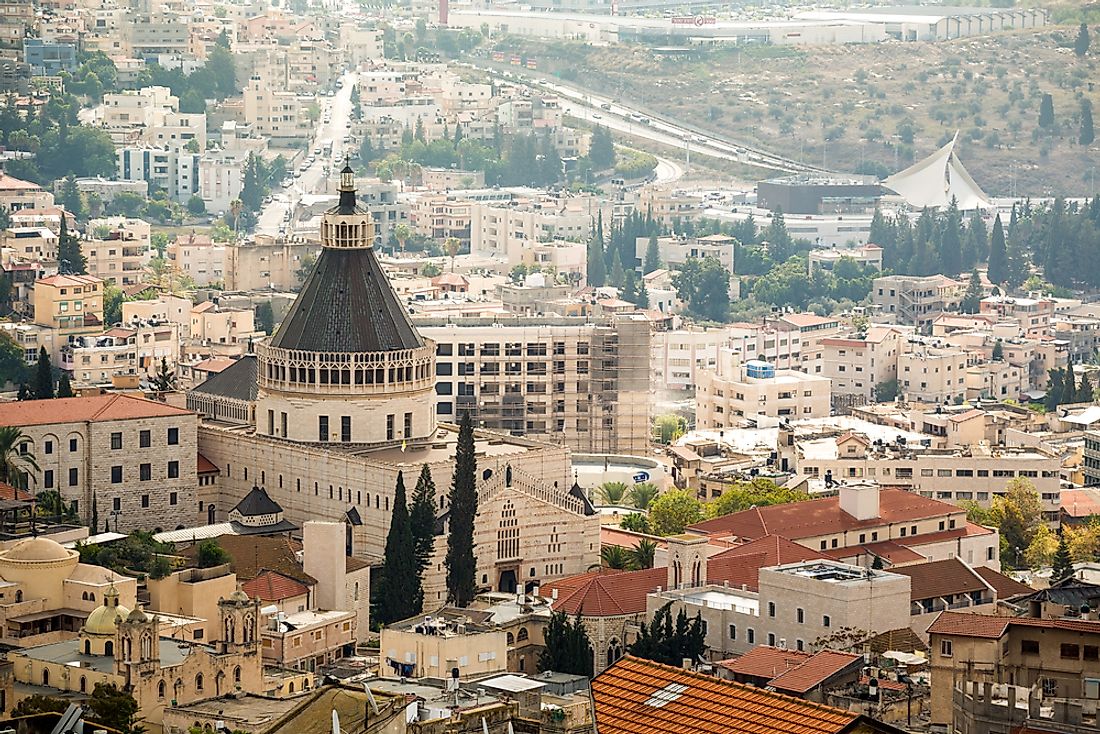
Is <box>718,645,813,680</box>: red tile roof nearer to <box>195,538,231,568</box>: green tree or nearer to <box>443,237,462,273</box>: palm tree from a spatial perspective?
<box>195,538,231,568</box>: green tree

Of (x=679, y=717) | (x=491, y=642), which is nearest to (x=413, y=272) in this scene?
(x=491, y=642)

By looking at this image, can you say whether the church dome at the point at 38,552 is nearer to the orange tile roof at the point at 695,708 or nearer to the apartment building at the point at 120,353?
the orange tile roof at the point at 695,708

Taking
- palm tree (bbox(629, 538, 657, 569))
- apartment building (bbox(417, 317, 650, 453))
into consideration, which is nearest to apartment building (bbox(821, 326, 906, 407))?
apartment building (bbox(417, 317, 650, 453))

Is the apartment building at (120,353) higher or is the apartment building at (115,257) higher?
the apartment building at (115,257)

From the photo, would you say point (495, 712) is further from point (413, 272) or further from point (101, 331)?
point (413, 272)

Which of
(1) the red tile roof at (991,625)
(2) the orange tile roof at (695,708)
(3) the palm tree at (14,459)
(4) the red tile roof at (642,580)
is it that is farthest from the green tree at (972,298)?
(2) the orange tile roof at (695,708)

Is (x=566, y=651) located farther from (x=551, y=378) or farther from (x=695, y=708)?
(x=551, y=378)

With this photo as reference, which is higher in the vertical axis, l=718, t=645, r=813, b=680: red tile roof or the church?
the church

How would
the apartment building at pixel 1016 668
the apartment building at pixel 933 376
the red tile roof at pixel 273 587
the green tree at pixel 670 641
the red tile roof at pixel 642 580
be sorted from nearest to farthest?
the apartment building at pixel 1016 668, the green tree at pixel 670 641, the red tile roof at pixel 273 587, the red tile roof at pixel 642 580, the apartment building at pixel 933 376
